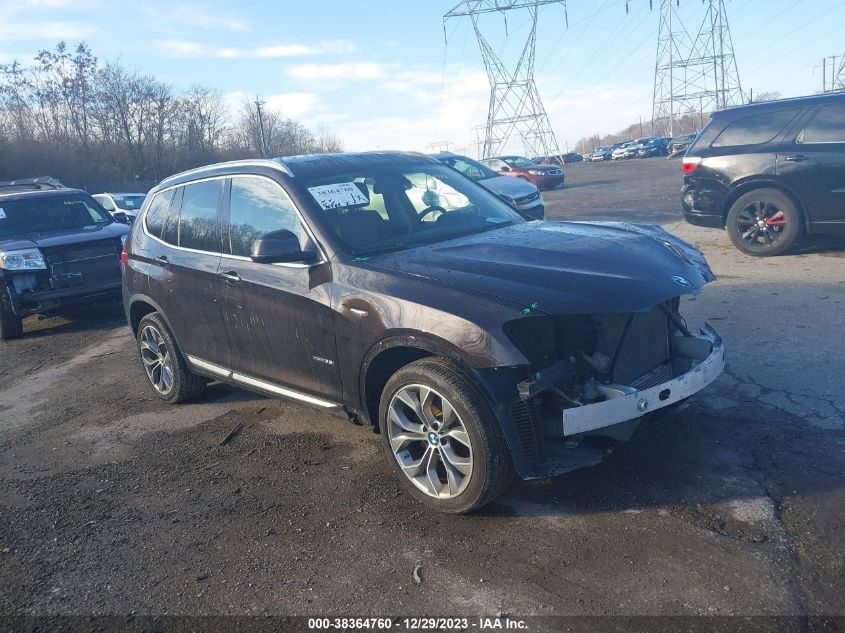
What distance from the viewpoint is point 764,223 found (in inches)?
344

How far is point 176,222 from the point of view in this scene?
534cm

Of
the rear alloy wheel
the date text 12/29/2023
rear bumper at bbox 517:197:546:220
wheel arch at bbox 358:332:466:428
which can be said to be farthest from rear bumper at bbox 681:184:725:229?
the date text 12/29/2023

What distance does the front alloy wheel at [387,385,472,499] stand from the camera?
346 centimetres

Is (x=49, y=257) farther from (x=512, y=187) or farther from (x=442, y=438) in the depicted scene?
(x=512, y=187)

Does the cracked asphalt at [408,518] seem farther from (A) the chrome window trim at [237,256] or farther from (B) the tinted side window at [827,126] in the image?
(B) the tinted side window at [827,126]

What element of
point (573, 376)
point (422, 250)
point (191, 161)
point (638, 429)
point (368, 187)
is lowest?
point (638, 429)

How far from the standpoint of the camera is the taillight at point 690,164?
905 cm

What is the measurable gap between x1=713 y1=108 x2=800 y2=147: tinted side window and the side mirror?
22.6 ft

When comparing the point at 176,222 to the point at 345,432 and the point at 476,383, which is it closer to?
the point at 345,432

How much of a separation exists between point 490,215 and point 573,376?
6.04 ft

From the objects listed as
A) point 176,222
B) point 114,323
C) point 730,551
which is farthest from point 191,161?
point 730,551

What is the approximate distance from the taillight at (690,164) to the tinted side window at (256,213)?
6549mm

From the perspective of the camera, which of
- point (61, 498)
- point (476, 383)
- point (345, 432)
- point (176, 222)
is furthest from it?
point (176, 222)

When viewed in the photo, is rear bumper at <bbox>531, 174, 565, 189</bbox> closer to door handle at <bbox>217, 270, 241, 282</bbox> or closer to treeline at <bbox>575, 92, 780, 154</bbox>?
door handle at <bbox>217, 270, 241, 282</bbox>
